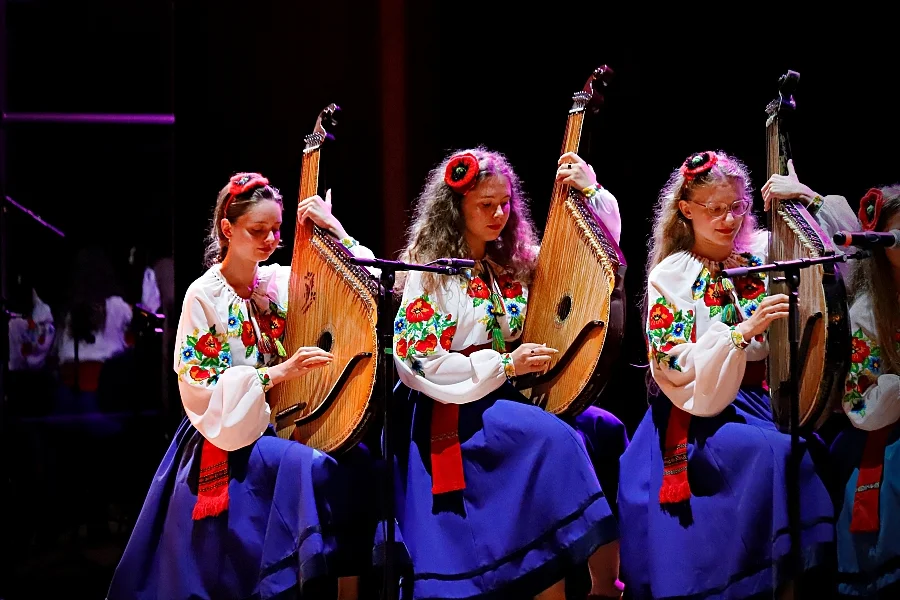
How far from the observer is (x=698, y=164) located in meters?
3.70

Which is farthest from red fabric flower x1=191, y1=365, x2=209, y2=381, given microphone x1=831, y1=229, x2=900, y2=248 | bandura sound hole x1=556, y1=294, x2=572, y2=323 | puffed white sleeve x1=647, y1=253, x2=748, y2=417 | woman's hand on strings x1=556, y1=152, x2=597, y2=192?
microphone x1=831, y1=229, x2=900, y2=248

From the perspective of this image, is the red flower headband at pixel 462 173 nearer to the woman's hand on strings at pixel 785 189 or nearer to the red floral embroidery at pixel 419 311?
the red floral embroidery at pixel 419 311

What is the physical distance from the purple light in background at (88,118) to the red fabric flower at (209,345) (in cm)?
114

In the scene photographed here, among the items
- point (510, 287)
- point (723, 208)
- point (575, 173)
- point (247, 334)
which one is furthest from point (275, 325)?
point (723, 208)

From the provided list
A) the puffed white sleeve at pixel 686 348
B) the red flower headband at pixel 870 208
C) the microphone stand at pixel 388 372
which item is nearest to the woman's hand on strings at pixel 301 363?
the microphone stand at pixel 388 372

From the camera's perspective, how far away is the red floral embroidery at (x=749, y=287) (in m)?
3.66

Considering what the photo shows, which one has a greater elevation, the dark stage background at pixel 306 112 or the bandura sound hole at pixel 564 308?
the dark stage background at pixel 306 112

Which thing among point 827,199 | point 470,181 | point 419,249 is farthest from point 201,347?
point 827,199

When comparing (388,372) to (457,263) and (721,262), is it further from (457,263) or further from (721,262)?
(721,262)

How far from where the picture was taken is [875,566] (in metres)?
3.39

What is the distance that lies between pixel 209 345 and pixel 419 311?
732 millimetres

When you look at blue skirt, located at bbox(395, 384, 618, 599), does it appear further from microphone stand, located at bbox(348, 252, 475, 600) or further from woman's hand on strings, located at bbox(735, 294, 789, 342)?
woman's hand on strings, located at bbox(735, 294, 789, 342)

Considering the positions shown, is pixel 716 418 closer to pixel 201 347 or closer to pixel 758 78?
pixel 758 78

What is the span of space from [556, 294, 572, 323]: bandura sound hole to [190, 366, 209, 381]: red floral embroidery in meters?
1.21
